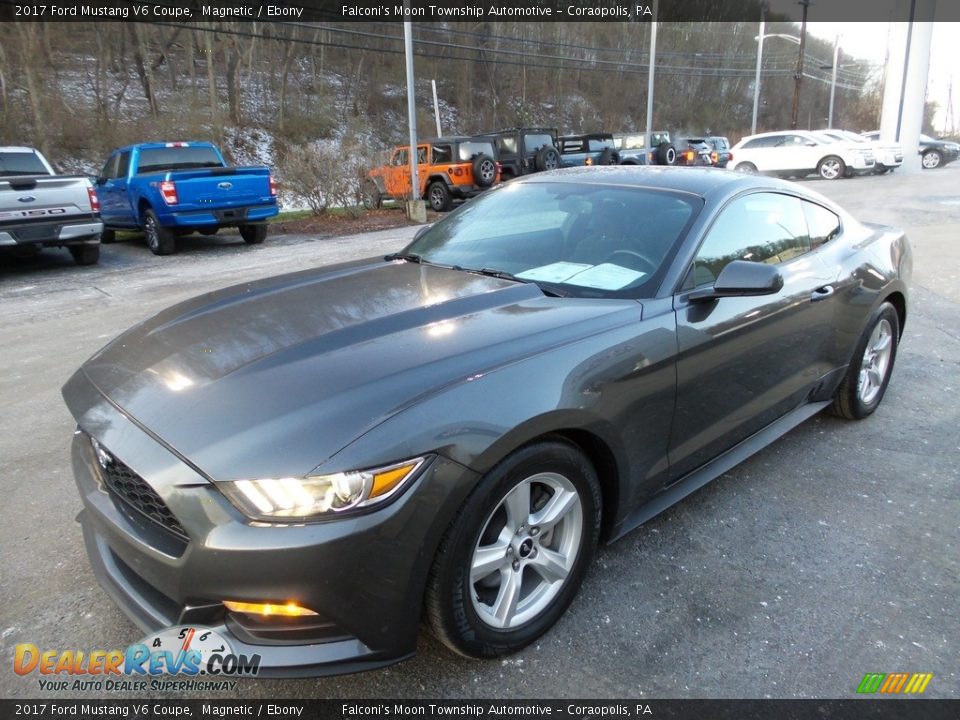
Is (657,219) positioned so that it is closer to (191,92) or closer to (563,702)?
(563,702)

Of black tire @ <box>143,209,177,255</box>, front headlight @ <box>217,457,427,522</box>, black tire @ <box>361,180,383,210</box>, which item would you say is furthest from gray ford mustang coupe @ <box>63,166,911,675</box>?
black tire @ <box>361,180,383,210</box>

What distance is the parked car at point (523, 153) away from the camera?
20.7 meters

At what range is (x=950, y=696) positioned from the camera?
83.6 inches

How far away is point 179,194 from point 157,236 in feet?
3.29

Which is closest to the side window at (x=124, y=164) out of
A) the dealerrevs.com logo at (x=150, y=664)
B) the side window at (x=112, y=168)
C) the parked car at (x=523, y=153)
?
the side window at (x=112, y=168)

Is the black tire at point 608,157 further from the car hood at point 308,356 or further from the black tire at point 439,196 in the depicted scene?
the car hood at point 308,356

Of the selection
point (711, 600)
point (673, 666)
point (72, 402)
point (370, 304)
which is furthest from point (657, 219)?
point (72, 402)

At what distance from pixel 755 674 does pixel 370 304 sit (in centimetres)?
191

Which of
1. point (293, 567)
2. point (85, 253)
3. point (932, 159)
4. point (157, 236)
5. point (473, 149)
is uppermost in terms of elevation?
point (473, 149)

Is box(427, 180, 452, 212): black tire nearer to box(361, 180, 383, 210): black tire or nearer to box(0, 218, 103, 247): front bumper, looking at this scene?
box(361, 180, 383, 210): black tire

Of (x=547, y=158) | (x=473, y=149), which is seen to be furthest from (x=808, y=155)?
(x=473, y=149)

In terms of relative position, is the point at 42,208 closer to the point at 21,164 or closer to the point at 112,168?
the point at 21,164

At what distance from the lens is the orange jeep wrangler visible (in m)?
18.1

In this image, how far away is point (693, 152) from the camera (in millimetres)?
25797
